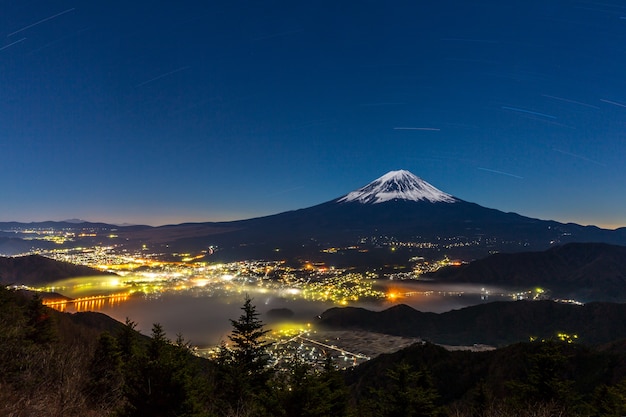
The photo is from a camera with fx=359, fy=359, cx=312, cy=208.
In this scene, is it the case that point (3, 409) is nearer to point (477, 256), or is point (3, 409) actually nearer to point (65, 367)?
point (65, 367)

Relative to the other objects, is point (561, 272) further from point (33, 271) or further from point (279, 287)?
point (33, 271)

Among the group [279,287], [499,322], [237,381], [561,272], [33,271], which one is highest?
[237,381]

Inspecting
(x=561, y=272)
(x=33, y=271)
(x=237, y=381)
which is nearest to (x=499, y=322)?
(x=561, y=272)

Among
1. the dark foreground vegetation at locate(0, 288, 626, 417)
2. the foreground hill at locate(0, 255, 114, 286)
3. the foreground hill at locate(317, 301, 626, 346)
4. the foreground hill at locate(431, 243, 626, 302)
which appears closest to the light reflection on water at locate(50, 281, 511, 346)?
the foreground hill at locate(431, 243, 626, 302)

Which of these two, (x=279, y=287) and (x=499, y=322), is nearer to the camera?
(x=499, y=322)

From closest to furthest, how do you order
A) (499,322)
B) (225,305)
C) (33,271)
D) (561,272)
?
(499,322), (225,305), (33,271), (561,272)

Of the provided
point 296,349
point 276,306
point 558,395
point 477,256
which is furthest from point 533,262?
point 558,395

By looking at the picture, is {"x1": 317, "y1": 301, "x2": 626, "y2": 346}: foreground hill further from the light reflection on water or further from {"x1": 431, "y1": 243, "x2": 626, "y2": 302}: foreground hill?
{"x1": 431, "y1": 243, "x2": 626, "y2": 302}: foreground hill
